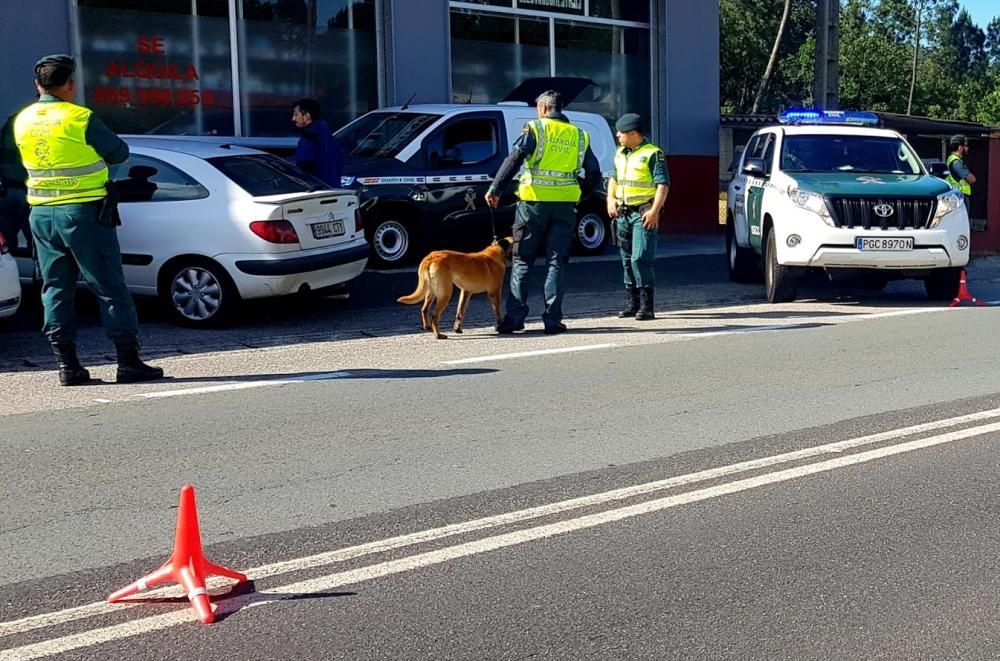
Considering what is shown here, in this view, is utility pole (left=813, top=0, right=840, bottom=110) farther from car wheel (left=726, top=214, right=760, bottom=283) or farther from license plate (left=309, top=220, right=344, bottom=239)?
license plate (left=309, top=220, right=344, bottom=239)

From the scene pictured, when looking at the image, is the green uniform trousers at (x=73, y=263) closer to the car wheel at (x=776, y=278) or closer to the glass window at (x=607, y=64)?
the car wheel at (x=776, y=278)

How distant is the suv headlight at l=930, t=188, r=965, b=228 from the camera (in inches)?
506

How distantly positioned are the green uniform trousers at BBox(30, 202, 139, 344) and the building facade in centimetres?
767

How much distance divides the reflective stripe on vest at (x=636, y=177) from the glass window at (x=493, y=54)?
8415 mm

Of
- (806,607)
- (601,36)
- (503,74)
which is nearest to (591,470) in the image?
(806,607)

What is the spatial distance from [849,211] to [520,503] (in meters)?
8.03

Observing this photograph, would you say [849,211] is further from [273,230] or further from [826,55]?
Result: [826,55]

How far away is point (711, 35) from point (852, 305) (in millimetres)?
11637

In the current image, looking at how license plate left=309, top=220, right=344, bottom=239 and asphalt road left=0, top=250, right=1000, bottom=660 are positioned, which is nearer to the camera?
asphalt road left=0, top=250, right=1000, bottom=660

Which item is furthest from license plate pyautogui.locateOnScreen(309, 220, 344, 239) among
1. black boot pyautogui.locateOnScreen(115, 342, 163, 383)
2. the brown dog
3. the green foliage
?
the green foliage

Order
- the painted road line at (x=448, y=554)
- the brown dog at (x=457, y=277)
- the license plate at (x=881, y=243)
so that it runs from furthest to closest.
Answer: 1. the license plate at (x=881, y=243)
2. the brown dog at (x=457, y=277)
3. the painted road line at (x=448, y=554)

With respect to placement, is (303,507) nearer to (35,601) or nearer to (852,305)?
(35,601)

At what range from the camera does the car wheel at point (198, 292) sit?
11.0m

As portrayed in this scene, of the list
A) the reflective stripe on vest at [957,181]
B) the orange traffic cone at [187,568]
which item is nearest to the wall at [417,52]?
the reflective stripe on vest at [957,181]
